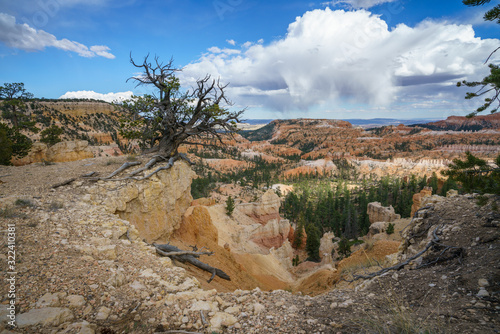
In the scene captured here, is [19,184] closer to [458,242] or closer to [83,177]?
[83,177]

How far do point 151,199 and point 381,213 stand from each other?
40.3 meters

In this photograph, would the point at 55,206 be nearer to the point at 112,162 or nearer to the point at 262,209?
the point at 112,162

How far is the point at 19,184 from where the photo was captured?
6270mm

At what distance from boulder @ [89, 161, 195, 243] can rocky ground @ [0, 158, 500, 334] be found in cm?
132

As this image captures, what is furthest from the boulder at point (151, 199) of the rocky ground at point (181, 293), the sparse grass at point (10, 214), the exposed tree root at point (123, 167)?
the sparse grass at point (10, 214)

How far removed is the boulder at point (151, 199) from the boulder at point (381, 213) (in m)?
37.5

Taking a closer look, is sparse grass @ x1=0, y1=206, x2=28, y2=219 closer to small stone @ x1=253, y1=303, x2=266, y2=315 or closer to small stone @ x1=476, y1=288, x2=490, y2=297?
small stone @ x1=253, y1=303, x2=266, y2=315

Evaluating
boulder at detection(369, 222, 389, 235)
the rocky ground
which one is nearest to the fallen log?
the rocky ground

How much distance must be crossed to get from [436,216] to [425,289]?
3.49 meters

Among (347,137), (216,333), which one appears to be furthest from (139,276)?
(347,137)

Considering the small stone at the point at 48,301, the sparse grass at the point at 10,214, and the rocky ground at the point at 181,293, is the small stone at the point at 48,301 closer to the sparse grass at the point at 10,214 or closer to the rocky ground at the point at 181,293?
the rocky ground at the point at 181,293

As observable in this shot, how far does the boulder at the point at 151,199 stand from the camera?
639 cm

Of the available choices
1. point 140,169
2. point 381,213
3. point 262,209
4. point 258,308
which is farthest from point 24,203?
point 381,213

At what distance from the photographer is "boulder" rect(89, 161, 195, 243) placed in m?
6.39
